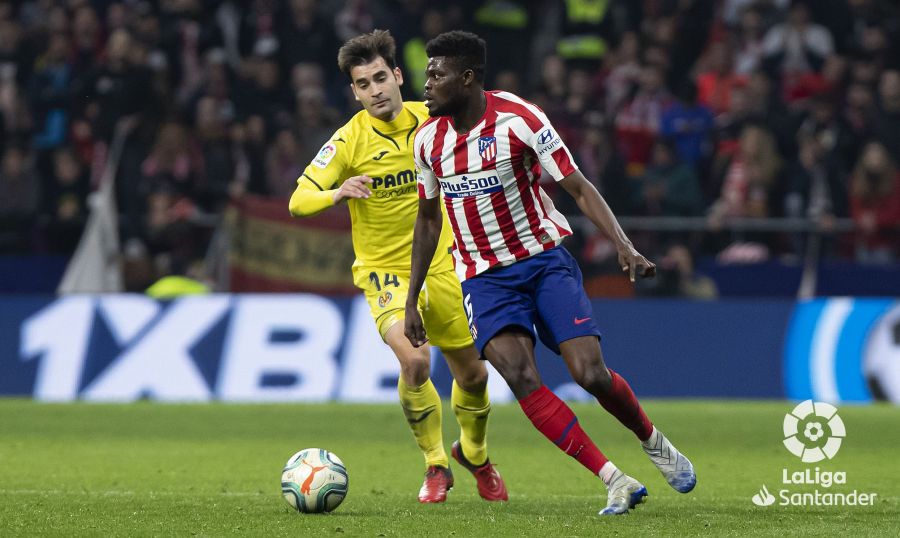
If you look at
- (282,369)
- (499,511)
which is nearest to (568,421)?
(499,511)

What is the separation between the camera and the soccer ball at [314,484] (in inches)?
265

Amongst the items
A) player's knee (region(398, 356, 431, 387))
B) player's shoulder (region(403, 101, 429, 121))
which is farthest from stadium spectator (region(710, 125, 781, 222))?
player's knee (region(398, 356, 431, 387))

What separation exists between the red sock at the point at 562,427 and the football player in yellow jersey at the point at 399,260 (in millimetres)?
996

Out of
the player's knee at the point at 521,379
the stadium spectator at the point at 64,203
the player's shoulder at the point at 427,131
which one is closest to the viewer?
the player's knee at the point at 521,379

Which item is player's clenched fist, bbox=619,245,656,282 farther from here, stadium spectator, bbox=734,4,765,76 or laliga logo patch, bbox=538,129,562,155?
stadium spectator, bbox=734,4,765,76

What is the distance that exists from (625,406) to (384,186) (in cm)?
191

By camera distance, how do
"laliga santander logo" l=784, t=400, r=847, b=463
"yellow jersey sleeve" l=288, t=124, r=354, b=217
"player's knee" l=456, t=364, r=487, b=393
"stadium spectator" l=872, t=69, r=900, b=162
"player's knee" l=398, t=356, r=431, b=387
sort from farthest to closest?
"stadium spectator" l=872, t=69, r=900, b=162
"laliga santander logo" l=784, t=400, r=847, b=463
"player's knee" l=456, t=364, r=487, b=393
"player's knee" l=398, t=356, r=431, b=387
"yellow jersey sleeve" l=288, t=124, r=354, b=217

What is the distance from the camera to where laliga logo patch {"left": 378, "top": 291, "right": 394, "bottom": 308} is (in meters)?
7.71

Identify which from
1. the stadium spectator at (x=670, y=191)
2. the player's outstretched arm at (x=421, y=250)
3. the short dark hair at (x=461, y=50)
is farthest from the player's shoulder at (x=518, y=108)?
the stadium spectator at (x=670, y=191)

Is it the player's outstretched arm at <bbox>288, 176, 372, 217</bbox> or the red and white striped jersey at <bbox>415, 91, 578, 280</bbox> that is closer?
the red and white striped jersey at <bbox>415, 91, 578, 280</bbox>

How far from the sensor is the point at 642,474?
8.62 m

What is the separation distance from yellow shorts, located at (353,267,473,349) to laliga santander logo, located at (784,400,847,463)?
2437 mm

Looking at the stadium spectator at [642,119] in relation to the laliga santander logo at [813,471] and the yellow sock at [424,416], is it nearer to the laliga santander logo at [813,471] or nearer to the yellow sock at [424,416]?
the laliga santander logo at [813,471]

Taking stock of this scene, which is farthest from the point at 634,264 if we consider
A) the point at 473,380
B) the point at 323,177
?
the point at 323,177
